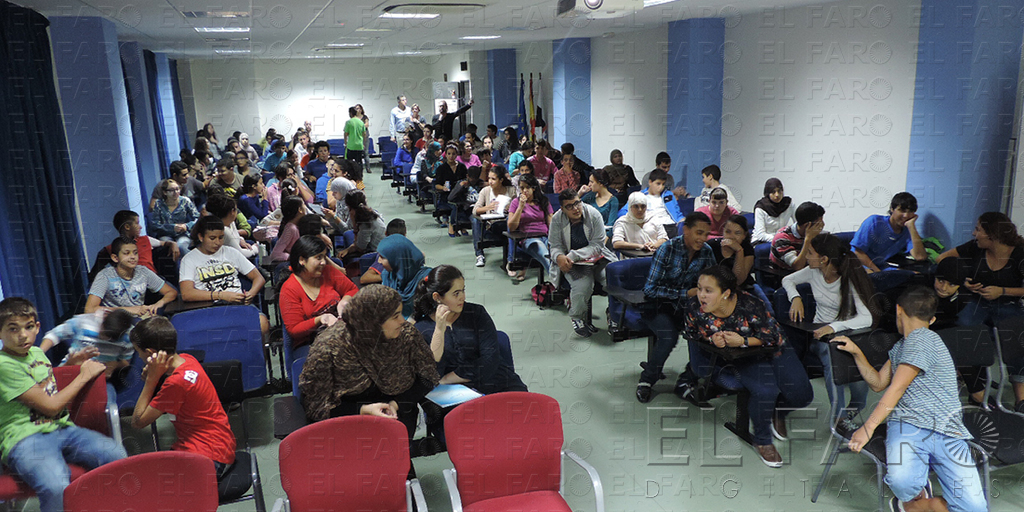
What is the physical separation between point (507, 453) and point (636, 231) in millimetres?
3701

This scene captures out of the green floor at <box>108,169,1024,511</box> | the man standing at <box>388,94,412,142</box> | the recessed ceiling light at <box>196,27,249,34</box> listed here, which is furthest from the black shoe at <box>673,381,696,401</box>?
the man standing at <box>388,94,412,142</box>

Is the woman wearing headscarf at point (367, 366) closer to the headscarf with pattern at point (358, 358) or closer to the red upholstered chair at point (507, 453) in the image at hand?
the headscarf with pattern at point (358, 358)

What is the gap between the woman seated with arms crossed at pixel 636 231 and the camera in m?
5.95

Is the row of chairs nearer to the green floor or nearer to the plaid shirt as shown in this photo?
the green floor

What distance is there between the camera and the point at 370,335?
3201 mm

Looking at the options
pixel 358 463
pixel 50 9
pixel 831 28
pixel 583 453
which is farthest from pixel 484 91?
pixel 358 463

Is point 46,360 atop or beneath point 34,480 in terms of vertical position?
atop

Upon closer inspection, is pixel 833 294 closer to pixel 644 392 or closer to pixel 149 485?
pixel 644 392

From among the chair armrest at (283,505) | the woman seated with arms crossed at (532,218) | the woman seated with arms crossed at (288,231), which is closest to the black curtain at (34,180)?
the woman seated with arms crossed at (288,231)

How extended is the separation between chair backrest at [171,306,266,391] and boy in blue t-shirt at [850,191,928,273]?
459 centimetres

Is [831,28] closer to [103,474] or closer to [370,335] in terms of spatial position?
[370,335]

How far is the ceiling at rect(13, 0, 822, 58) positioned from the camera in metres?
5.54

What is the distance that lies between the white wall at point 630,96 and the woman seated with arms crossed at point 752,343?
6263 millimetres

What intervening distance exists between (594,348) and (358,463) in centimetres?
316
